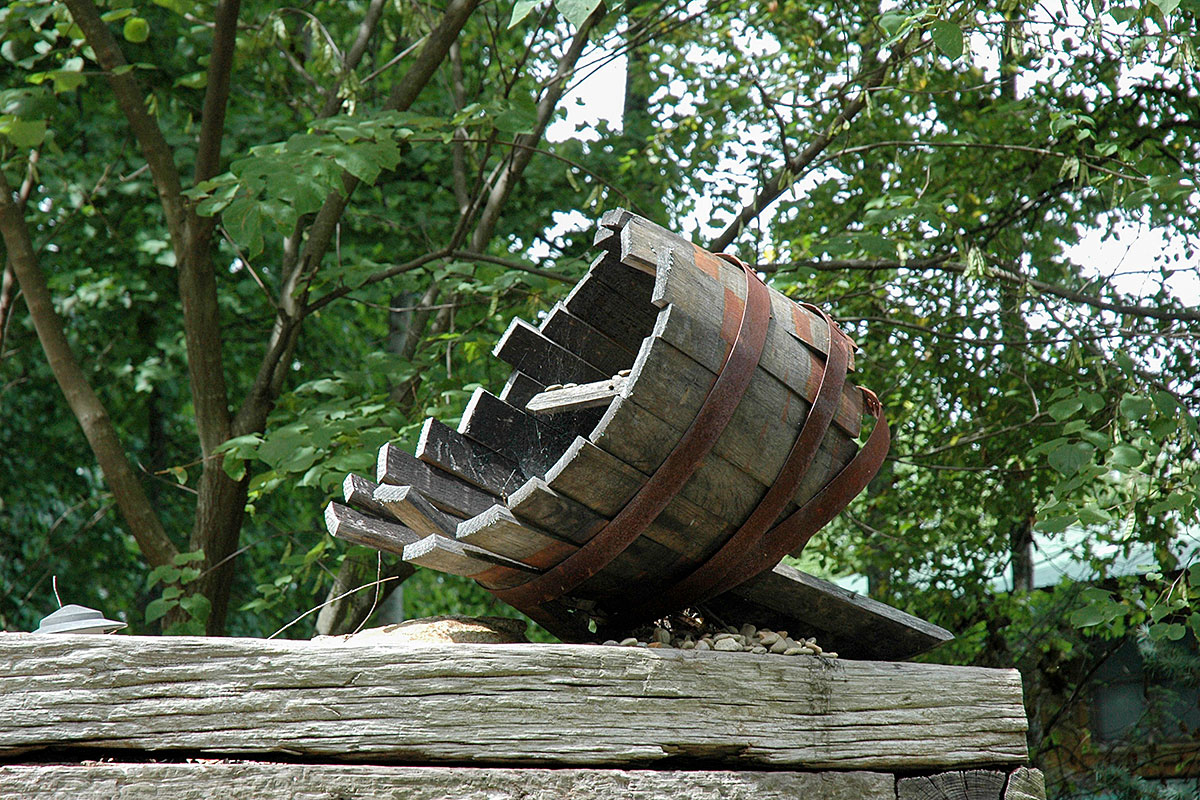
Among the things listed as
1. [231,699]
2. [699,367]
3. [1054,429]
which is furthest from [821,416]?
[1054,429]

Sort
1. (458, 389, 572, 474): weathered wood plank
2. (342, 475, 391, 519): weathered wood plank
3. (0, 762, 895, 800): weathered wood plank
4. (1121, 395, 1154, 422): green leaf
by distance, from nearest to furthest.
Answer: (0, 762, 895, 800): weathered wood plank
(342, 475, 391, 519): weathered wood plank
(458, 389, 572, 474): weathered wood plank
(1121, 395, 1154, 422): green leaf

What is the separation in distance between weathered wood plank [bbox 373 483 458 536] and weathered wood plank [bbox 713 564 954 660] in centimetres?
55

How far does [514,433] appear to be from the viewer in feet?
6.82

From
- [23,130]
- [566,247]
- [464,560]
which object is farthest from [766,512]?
[566,247]

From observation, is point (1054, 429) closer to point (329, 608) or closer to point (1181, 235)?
point (1181, 235)

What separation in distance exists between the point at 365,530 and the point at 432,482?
14cm

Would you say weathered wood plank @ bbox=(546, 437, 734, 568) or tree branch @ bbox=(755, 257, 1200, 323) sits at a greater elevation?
tree branch @ bbox=(755, 257, 1200, 323)

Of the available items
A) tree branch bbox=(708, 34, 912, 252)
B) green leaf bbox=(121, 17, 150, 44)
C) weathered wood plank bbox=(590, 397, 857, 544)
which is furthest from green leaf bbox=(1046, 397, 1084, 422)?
green leaf bbox=(121, 17, 150, 44)

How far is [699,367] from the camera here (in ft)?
A: 5.19

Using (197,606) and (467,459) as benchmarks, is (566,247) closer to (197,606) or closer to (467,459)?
(197,606)

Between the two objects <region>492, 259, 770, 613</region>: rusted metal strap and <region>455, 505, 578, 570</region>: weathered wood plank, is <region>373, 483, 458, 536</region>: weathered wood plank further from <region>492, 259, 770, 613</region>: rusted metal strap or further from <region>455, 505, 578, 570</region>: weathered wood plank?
<region>492, 259, 770, 613</region>: rusted metal strap

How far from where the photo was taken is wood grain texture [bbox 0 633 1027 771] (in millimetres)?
1417

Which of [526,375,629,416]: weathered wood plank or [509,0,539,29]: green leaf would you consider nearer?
[526,375,629,416]: weathered wood plank

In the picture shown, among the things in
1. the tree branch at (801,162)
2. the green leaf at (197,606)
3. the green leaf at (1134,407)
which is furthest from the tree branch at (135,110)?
the green leaf at (1134,407)
